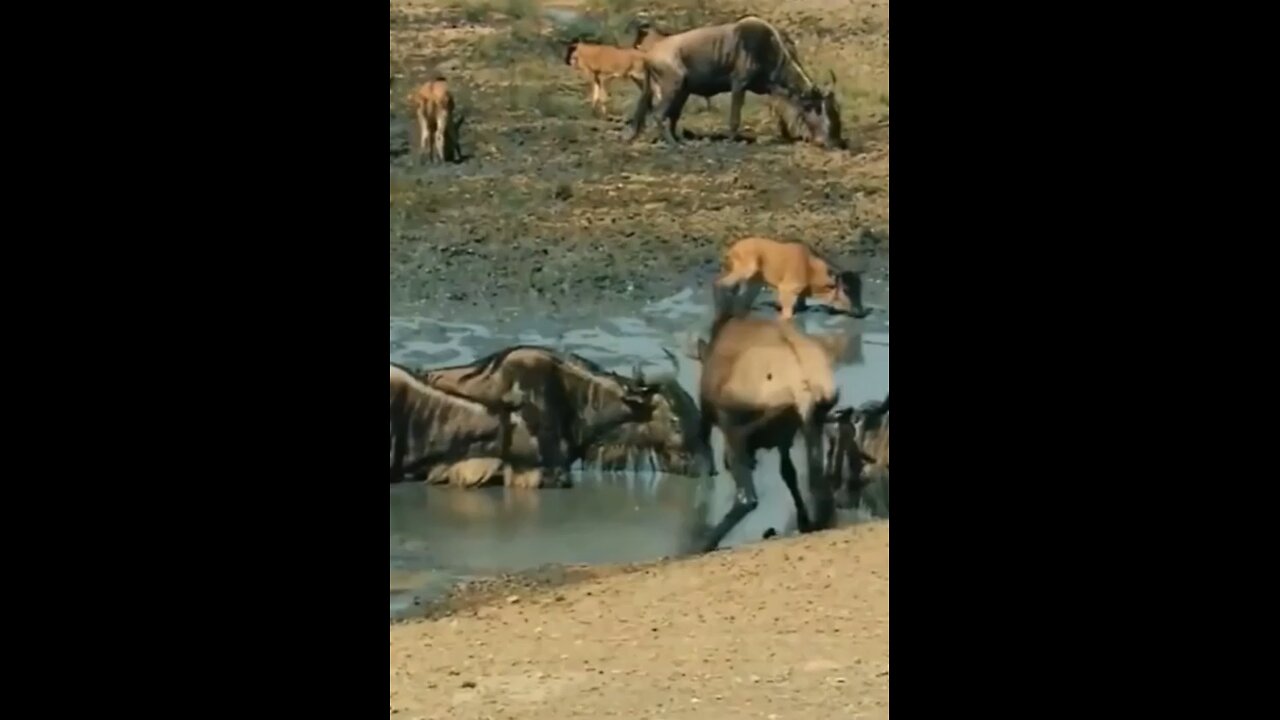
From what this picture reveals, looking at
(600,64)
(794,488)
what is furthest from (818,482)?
(600,64)

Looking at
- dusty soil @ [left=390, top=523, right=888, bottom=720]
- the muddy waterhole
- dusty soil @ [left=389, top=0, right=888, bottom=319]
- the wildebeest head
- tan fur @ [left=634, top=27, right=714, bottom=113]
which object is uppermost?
tan fur @ [left=634, top=27, right=714, bottom=113]

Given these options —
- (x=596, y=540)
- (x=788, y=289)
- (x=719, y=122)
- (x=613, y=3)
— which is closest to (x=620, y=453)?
(x=596, y=540)

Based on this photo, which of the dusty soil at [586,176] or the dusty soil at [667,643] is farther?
the dusty soil at [586,176]

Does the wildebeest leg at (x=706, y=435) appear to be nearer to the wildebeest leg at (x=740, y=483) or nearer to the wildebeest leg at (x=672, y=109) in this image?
the wildebeest leg at (x=740, y=483)

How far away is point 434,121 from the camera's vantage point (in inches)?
86.7

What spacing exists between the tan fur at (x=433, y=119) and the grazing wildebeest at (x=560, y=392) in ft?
1.15

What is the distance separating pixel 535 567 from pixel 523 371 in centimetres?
32

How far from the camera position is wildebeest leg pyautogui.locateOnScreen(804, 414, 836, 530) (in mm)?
2246

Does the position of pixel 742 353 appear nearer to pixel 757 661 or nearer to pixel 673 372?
pixel 673 372

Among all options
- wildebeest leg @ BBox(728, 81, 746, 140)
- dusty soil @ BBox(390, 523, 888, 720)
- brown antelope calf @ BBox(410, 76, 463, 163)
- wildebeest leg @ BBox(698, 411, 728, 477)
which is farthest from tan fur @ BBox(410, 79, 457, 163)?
dusty soil @ BBox(390, 523, 888, 720)

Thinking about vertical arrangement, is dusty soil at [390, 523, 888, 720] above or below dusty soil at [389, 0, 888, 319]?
below

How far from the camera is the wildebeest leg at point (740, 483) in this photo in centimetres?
223

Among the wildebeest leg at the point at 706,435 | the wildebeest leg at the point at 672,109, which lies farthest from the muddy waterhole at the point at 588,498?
the wildebeest leg at the point at 672,109

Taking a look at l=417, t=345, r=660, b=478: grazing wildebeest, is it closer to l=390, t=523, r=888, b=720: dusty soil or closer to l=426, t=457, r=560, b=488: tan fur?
l=426, t=457, r=560, b=488: tan fur
